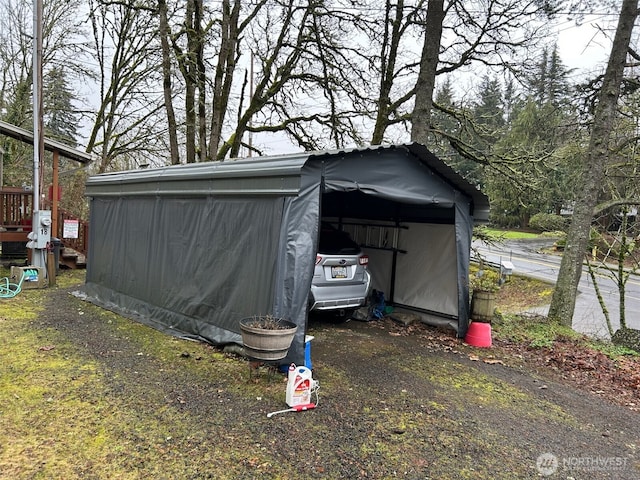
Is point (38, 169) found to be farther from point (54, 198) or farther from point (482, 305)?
point (482, 305)

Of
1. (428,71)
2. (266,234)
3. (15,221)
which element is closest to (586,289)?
(428,71)

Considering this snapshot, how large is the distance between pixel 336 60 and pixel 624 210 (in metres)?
7.31

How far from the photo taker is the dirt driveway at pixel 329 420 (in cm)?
280

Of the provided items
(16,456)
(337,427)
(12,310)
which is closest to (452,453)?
(337,427)

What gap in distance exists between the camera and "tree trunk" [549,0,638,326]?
7209 millimetres

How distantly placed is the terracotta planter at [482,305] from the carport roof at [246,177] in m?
1.12

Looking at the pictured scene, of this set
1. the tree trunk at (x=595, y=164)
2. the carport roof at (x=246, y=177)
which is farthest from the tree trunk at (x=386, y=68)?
the carport roof at (x=246, y=177)

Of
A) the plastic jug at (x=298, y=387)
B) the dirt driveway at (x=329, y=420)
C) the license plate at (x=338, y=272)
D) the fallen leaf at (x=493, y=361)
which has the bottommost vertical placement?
the fallen leaf at (x=493, y=361)

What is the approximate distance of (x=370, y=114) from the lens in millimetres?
11359

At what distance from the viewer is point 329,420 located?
135 inches

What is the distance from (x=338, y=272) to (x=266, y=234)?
66.0 inches

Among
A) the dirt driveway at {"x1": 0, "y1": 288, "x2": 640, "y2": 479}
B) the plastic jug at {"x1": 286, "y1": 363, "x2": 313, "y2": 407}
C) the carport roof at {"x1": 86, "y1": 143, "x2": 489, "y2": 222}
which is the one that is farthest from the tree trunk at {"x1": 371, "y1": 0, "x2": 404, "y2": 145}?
the plastic jug at {"x1": 286, "y1": 363, "x2": 313, "y2": 407}

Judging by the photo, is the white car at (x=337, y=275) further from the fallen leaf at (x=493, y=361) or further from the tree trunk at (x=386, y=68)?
the tree trunk at (x=386, y=68)

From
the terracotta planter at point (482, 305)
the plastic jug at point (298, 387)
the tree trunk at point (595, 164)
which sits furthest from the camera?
the tree trunk at point (595, 164)
